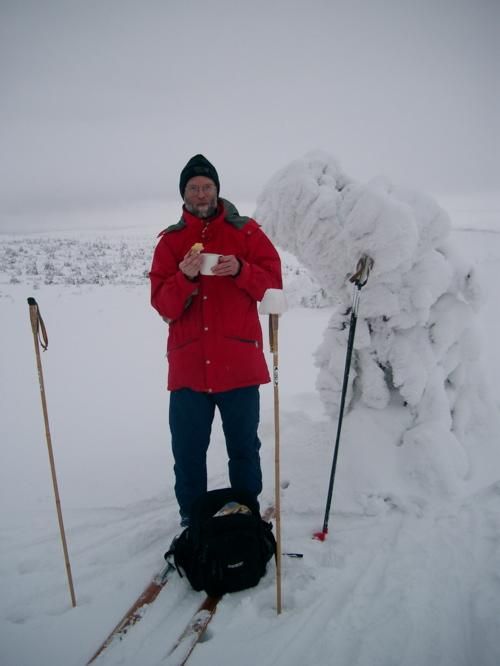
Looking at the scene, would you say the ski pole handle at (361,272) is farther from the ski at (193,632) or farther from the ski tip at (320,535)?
the ski at (193,632)

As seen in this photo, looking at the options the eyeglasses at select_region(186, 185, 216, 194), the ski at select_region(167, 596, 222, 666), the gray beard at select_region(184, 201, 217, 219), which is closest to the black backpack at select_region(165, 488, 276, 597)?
the ski at select_region(167, 596, 222, 666)

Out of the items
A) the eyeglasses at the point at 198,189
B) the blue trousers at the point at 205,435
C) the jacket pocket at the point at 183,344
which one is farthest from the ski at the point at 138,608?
the eyeglasses at the point at 198,189

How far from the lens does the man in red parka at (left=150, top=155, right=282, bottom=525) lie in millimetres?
2402

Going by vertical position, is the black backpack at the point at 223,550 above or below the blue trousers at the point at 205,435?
below

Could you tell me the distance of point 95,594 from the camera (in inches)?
86.2

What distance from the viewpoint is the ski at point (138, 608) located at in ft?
6.15

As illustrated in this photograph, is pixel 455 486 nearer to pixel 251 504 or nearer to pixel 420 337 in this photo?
pixel 420 337

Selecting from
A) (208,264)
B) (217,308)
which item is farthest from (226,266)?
(217,308)

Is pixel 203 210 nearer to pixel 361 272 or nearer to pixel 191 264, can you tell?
pixel 191 264

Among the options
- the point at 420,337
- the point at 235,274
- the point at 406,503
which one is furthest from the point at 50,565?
the point at 420,337

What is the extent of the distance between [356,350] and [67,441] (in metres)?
3.31

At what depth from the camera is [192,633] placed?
1889 mm

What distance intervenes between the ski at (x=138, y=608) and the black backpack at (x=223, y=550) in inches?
4.1

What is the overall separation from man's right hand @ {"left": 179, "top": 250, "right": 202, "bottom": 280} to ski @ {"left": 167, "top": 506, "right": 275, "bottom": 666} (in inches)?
75.4
